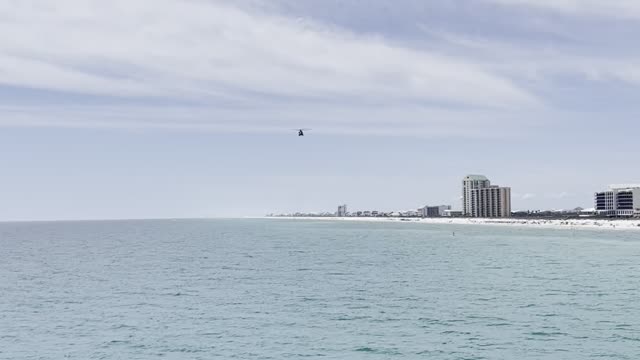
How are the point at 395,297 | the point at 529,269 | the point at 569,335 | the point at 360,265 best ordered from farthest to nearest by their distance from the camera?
the point at 360,265 < the point at 529,269 < the point at 395,297 < the point at 569,335

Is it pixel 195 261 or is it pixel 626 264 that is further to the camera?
pixel 195 261

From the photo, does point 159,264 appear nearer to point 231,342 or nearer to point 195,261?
point 195,261

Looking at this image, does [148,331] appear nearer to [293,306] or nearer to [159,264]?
[293,306]

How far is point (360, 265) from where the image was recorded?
94188 mm

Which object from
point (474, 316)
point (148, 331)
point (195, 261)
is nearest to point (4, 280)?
point (195, 261)

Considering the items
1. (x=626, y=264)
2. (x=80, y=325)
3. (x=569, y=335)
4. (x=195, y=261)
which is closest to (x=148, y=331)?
(x=80, y=325)

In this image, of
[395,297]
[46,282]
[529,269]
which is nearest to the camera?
[395,297]

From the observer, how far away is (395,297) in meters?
59.6

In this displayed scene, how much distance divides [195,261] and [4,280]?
30.7 metres

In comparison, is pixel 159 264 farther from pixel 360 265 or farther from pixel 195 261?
pixel 360 265

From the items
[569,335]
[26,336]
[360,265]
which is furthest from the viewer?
Answer: [360,265]

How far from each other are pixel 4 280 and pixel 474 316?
60258 mm

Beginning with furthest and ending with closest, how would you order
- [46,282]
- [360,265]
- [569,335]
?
1. [360,265]
2. [46,282]
3. [569,335]

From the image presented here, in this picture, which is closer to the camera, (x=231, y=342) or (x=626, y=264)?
(x=231, y=342)
